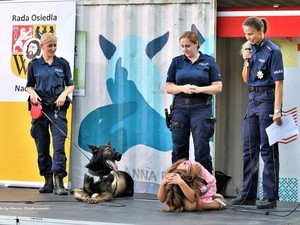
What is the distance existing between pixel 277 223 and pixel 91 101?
12.1ft

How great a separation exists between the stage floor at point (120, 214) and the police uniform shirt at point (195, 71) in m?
1.31

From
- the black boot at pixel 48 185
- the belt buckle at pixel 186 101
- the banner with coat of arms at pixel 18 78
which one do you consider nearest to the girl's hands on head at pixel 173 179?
the belt buckle at pixel 186 101

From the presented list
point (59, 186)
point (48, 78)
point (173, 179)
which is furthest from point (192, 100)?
point (59, 186)

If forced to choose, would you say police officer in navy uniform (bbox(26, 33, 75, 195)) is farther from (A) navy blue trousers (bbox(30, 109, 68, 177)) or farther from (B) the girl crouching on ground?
(B) the girl crouching on ground

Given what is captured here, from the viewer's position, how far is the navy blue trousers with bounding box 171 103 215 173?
325 inches

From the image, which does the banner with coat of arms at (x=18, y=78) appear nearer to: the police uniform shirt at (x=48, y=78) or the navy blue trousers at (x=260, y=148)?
the police uniform shirt at (x=48, y=78)

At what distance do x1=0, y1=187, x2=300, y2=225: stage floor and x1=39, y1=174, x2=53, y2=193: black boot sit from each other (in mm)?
483

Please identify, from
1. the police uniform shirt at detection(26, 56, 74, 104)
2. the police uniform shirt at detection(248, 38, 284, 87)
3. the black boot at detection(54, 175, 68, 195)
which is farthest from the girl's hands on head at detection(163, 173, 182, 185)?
the police uniform shirt at detection(26, 56, 74, 104)

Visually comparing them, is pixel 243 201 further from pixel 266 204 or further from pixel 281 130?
pixel 281 130

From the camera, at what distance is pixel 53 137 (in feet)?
29.8

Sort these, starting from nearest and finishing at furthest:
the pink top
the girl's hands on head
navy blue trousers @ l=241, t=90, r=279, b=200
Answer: the girl's hands on head
the pink top
navy blue trousers @ l=241, t=90, r=279, b=200

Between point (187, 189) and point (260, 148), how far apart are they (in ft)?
3.28

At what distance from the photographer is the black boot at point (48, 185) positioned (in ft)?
30.3

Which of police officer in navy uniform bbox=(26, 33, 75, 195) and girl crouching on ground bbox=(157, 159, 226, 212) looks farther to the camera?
police officer in navy uniform bbox=(26, 33, 75, 195)
